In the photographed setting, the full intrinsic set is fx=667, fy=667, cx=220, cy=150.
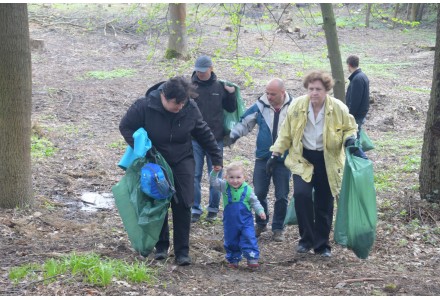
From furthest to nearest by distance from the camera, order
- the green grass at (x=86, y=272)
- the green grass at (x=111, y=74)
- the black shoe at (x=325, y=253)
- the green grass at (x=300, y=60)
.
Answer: the green grass at (x=300, y=60) → the green grass at (x=111, y=74) → the black shoe at (x=325, y=253) → the green grass at (x=86, y=272)

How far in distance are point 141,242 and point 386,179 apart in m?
5.66

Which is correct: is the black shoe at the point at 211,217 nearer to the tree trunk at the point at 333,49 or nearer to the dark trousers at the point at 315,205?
the dark trousers at the point at 315,205

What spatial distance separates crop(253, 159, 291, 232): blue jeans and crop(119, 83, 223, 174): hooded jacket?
1462 mm

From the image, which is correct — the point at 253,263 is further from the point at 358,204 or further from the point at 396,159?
the point at 396,159

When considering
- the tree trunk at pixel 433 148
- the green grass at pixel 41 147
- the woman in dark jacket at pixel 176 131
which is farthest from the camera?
the green grass at pixel 41 147

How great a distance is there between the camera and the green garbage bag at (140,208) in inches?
248

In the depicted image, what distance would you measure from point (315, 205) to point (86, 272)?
2.67 meters

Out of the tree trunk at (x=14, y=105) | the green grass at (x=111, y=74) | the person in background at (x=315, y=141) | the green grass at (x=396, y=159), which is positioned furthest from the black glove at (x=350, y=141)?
the green grass at (x=111, y=74)

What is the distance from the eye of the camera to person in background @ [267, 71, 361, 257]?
6.52 m

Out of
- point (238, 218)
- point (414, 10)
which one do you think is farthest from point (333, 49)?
point (414, 10)

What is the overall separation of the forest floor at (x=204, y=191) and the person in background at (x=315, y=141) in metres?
0.74

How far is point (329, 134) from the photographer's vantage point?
650 centimetres

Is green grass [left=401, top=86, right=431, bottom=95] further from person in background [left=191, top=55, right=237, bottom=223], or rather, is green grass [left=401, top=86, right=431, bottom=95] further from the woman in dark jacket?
the woman in dark jacket

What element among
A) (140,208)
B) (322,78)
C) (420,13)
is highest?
(420,13)
